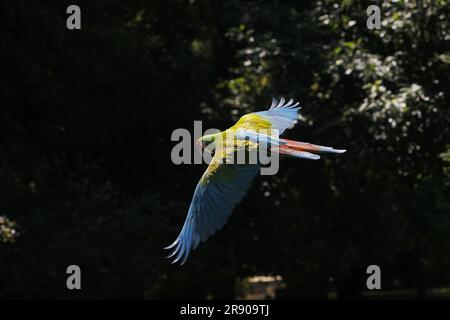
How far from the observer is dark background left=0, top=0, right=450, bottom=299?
14758 mm

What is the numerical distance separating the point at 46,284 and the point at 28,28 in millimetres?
4583

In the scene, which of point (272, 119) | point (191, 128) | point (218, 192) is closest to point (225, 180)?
point (218, 192)

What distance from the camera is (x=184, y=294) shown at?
76.5 feet

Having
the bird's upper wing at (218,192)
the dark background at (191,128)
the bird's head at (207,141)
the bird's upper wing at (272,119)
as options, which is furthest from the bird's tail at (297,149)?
the dark background at (191,128)

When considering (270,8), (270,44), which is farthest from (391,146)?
(270,8)

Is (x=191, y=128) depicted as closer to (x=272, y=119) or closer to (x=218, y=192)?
(x=272, y=119)

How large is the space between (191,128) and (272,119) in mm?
9060

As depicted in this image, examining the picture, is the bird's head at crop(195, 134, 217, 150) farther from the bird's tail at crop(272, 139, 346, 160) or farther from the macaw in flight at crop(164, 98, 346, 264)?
the bird's tail at crop(272, 139, 346, 160)

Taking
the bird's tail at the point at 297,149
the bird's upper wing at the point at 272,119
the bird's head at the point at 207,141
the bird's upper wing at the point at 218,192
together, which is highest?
the bird's upper wing at the point at 272,119

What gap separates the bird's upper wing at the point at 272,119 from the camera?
835 cm

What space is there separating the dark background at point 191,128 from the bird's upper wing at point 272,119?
496 centimetres

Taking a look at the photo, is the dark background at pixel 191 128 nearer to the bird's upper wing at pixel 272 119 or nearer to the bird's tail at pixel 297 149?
the bird's upper wing at pixel 272 119

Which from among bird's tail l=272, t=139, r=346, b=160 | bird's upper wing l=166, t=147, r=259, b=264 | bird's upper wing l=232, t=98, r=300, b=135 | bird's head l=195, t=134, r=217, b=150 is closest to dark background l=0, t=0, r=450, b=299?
bird's upper wing l=232, t=98, r=300, b=135

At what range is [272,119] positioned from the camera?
895 cm
